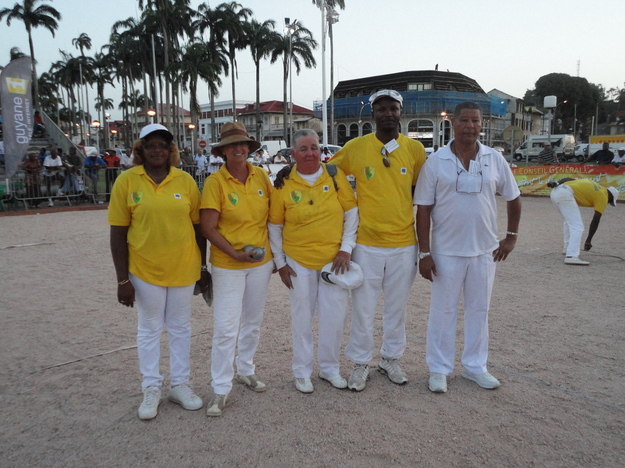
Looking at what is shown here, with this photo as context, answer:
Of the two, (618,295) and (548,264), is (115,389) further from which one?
(548,264)

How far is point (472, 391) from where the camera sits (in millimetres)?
3412

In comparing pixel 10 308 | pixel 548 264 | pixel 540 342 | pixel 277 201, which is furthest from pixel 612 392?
pixel 10 308

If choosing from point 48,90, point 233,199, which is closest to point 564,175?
point 233,199

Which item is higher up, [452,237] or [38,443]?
[452,237]

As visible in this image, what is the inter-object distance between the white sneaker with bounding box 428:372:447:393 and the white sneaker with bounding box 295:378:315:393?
0.91 m

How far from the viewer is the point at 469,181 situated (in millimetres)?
3297

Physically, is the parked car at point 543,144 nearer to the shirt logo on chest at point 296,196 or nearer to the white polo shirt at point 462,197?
the white polo shirt at point 462,197

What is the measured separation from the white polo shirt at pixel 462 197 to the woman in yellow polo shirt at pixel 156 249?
1738 millimetres

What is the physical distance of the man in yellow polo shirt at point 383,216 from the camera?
337 cm

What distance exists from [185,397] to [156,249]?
110 centimetres

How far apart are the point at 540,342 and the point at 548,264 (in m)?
3.54

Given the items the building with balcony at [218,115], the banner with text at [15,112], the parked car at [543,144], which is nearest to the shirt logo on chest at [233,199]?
the banner with text at [15,112]

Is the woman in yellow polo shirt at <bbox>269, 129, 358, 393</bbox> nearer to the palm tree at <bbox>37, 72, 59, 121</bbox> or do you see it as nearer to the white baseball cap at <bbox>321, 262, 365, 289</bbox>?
the white baseball cap at <bbox>321, 262, 365, 289</bbox>

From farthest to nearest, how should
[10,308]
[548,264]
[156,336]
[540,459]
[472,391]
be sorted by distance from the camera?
[548,264] → [10,308] → [472,391] → [156,336] → [540,459]
